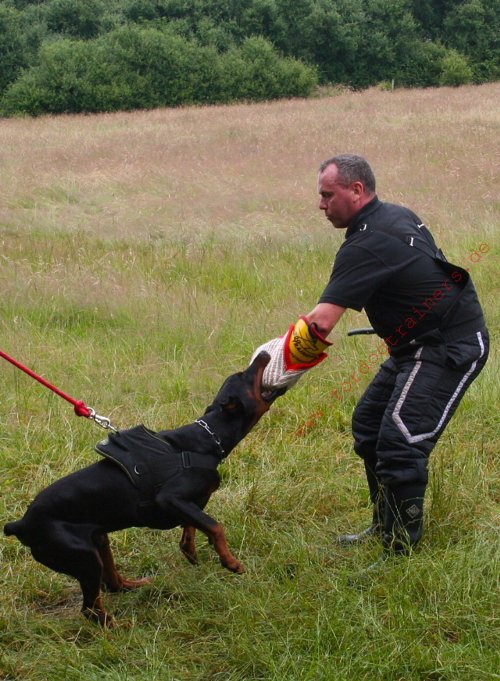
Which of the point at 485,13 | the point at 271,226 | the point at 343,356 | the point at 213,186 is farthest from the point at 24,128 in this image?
the point at 485,13

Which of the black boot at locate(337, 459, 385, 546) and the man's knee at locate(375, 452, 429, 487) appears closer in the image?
the man's knee at locate(375, 452, 429, 487)

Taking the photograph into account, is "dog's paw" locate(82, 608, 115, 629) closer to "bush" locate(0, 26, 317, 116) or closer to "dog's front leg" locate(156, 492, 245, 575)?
"dog's front leg" locate(156, 492, 245, 575)

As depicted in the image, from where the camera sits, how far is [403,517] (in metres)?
3.52

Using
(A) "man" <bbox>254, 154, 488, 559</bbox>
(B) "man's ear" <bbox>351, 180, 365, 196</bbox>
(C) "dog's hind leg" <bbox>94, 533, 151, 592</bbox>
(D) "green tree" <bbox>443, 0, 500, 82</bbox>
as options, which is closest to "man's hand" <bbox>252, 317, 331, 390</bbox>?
(A) "man" <bbox>254, 154, 488, 559</bbox>

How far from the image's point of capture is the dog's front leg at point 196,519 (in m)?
3.17

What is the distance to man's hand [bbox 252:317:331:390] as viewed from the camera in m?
3.38

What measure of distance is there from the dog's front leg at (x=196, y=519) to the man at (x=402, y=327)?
2.08 feet

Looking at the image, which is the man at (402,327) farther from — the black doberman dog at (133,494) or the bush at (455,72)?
the bush at (455,72)

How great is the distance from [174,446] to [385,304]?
104 centimetres

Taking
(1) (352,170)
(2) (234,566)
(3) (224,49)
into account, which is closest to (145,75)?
(3) (224,49)

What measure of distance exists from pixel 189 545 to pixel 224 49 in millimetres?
37830

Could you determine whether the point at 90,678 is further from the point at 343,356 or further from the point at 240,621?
the point at 343,356

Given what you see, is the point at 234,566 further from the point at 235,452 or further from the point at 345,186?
the point at 345,186

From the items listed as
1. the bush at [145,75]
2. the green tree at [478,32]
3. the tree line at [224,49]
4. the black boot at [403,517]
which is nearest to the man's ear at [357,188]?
the black boot at [403,517]
